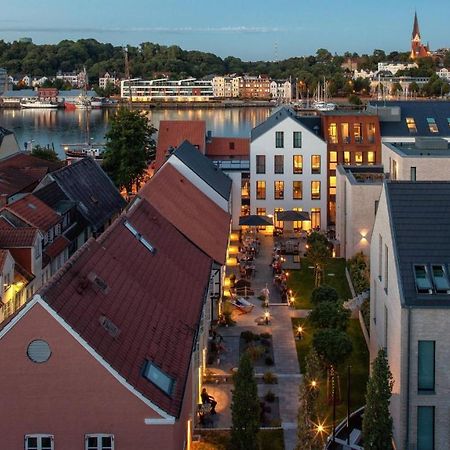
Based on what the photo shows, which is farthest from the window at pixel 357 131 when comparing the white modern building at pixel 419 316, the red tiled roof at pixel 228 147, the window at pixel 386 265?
the white modern building at pixel 419 316

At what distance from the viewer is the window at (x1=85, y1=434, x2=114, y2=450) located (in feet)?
44.5

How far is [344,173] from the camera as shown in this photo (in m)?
37.0

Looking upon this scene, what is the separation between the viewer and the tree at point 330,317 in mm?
22375

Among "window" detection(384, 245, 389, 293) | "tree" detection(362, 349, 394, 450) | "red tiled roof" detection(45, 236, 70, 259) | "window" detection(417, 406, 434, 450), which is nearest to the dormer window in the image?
"window" detection(384, 245, 389, 293)

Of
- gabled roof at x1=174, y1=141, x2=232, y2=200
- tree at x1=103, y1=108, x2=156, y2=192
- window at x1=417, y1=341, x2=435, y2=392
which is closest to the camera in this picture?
window at x1=417, y1=341, x2=435, y2=392

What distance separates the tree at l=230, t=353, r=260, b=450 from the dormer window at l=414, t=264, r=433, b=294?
3959 mm

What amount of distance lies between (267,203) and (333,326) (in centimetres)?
2297

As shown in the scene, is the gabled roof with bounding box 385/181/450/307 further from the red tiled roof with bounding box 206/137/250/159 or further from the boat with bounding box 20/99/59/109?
the boat with bounding box 20/99/59/109

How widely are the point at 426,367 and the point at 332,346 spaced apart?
393 centimetres

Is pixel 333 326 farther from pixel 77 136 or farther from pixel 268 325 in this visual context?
pixel 77 136

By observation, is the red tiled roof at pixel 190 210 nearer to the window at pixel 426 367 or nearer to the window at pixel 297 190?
the window at pixel 297 190

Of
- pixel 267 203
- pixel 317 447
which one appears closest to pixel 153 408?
pixel 317 447

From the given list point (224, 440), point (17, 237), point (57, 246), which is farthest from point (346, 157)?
point (224, 440)

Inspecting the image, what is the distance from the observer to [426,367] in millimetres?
16531
